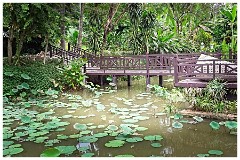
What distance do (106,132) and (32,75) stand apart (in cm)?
518

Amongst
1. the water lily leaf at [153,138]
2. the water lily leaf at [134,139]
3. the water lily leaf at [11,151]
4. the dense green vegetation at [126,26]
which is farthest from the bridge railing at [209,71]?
the water lily leaf at [11,151]

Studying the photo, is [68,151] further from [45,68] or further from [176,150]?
[45,68]

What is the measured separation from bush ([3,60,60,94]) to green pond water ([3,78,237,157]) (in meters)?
1.62

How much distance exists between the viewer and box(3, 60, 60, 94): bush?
8.98 meters

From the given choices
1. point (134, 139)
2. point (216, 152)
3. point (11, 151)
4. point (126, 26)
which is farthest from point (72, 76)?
point (126, 26)

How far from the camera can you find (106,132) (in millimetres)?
5160

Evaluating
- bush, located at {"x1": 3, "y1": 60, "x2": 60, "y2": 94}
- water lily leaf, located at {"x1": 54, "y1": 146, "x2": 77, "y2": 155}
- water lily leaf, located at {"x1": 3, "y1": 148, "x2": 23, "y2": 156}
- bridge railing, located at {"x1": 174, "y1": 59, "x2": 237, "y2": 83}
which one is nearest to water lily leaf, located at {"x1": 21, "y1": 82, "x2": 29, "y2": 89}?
bush, located at {"x1": 3, "y1": 60, "x2": 60, "y2": 94}

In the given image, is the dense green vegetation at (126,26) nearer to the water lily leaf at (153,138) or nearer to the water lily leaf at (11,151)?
the water lily leaf at (11,151)

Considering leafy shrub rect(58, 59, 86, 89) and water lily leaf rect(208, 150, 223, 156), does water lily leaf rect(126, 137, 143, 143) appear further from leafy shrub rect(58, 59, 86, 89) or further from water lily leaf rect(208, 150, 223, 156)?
leafy shrub rect(58, 59, 86, 89)

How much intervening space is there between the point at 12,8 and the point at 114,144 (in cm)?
510

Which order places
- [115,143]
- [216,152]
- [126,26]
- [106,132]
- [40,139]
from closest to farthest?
[216,152]
[115,143]
[40,139]
[106,132]
[126,26]

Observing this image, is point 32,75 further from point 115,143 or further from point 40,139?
point 115,143

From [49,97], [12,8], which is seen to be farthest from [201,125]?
[12,8]

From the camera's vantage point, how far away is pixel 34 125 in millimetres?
5617
